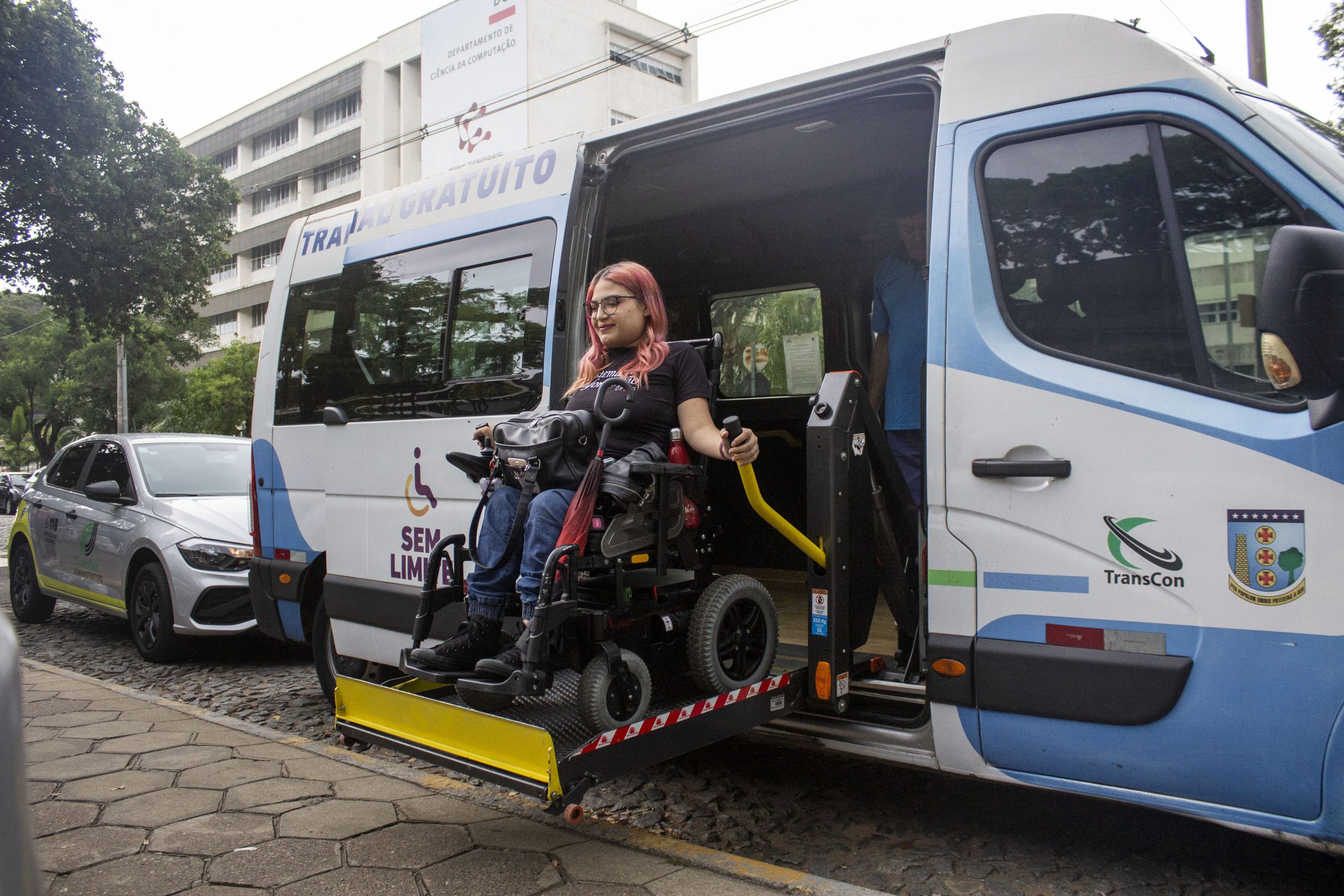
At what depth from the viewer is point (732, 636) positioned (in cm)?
349

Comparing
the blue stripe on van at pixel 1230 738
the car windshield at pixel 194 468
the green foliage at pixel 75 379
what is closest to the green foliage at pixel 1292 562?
the blue stripe on van at pixel 1230 738

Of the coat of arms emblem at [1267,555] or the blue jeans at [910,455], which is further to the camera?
the blue jeans at [910,455]

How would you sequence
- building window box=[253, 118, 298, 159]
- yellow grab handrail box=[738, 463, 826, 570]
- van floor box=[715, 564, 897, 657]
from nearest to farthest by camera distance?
yellow grab handrail box=[738, 463, 826, 570] → van floor box=[715, 564, 897, 657] → building window box=[253, 118, 298, 159]

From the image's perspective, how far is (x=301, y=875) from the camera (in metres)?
3.21

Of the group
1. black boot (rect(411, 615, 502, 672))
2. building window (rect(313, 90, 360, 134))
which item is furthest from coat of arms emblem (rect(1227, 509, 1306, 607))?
building window (rect(313, 90, 360, 134))

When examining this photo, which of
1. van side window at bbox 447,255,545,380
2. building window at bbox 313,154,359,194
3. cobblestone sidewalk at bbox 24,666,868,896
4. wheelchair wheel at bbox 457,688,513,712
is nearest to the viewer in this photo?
wheelchair wheel at bbox 457,688,513,712

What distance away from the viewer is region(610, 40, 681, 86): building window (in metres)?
46.2

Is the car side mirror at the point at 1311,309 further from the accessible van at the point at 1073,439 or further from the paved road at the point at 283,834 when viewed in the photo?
the paved road at the point at 283,834

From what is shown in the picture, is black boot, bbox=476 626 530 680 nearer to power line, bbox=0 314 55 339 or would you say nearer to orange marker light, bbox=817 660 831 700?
orange marker light, bbox=817 660 831 700

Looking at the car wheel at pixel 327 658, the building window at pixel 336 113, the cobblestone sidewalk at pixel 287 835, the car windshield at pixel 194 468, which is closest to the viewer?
the cobblestone sidewalk at pixel 287 835

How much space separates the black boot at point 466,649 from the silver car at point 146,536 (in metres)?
3.89

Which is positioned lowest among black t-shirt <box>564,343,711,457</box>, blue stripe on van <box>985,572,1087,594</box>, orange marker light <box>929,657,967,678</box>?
orange marker light <box>929,657,967,678</box>

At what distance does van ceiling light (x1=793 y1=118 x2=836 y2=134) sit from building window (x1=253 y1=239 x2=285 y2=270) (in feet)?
183

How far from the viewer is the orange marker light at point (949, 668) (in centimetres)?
309
